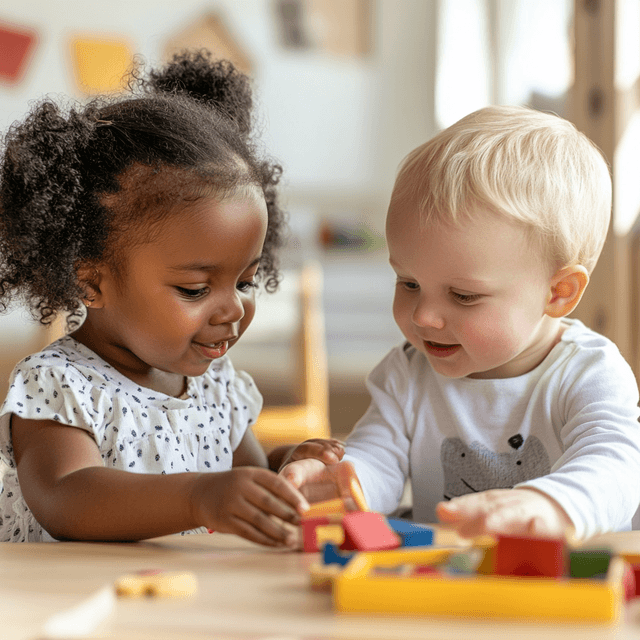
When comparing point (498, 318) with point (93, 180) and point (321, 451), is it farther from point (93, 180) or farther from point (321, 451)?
point (93, 180)

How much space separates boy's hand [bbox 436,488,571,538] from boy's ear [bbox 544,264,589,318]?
0.32m

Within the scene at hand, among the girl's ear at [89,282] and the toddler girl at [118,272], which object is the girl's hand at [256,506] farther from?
the girl's ear at [89,282]

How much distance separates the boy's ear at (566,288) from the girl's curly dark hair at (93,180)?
351 mm

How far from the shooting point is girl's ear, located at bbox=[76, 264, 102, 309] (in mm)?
857

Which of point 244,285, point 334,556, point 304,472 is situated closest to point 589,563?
point 334,556

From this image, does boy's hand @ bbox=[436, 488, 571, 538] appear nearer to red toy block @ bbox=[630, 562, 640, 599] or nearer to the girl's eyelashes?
red toy block @ bbox=[630, 562, 640, 599]

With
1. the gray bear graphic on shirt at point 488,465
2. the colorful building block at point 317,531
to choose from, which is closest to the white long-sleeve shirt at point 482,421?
the gray bear graphic on shirt at point 488,465

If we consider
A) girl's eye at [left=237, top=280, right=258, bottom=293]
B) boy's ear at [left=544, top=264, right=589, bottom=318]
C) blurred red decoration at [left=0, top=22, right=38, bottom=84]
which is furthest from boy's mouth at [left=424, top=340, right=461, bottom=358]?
blurred red decoration at [left=0, top=22, right=38, bottom=84]

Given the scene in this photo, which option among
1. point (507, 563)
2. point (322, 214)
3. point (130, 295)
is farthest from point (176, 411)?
point (322, 214)

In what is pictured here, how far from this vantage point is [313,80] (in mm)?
3557

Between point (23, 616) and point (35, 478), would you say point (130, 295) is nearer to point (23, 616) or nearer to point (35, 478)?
point (35, 478)

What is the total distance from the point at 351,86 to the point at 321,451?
3053 millimetres

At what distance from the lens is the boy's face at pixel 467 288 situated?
793mm

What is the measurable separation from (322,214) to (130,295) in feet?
9.08
